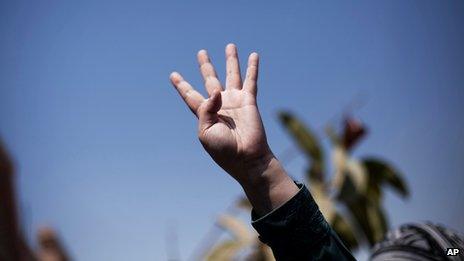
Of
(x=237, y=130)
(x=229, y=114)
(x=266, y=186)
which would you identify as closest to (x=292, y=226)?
(x=266, y=186)

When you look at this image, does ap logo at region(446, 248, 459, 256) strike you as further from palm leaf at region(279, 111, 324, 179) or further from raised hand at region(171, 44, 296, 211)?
palm leaf at region(279, 111, 324, 179)

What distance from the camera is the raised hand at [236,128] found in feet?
5.20

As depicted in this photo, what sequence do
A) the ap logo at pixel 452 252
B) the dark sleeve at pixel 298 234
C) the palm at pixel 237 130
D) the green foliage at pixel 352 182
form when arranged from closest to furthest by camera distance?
the dark sleeve at pixel 298 234, the palm at pixel 237 130, the ap logo at pixel 452 252, the green foliage at pixel 352 182

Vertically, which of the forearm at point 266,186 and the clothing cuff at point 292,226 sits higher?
the forearm at point 266,186

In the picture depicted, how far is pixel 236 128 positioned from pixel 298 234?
415mm

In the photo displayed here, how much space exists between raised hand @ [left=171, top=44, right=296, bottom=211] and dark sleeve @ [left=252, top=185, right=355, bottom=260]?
0.06 meters

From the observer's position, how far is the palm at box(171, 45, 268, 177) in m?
1.62

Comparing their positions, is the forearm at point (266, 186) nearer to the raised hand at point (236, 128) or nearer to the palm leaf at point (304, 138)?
the raised hand at point (236, 128)

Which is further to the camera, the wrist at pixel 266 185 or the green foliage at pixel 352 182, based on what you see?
the green foliage at pixel 352 182

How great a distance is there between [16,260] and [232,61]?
1074cm

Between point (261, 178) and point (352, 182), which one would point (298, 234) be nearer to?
point (261, 178)

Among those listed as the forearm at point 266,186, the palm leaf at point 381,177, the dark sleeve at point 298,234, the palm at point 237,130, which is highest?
the palm at point 237,130

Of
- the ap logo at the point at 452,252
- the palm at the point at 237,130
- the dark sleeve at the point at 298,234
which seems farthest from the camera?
the ap logo at the point at 452,252

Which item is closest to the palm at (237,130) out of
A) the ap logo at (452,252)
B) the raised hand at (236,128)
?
the raised hand at (236,128)
